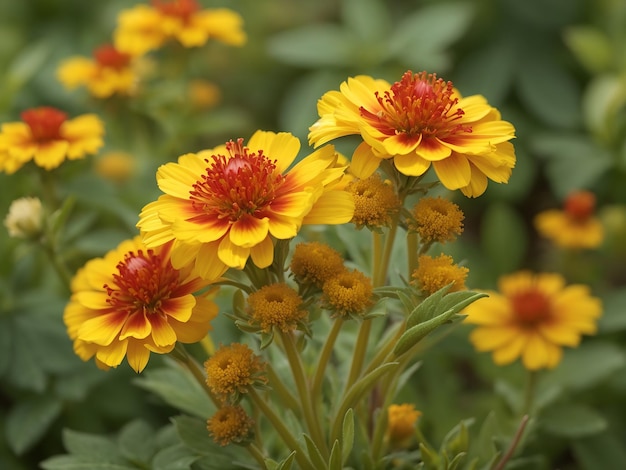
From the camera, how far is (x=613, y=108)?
1.83 meters

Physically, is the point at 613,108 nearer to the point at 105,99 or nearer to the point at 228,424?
the point at 105,99

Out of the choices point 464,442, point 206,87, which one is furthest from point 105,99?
point 464,442

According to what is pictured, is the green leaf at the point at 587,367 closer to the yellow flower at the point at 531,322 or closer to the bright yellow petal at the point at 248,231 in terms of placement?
the yellow flower at the point at 531,322

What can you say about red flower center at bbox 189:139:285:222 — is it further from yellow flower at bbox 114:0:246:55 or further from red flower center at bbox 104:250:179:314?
yellow flower at bbox 114:0:246:55

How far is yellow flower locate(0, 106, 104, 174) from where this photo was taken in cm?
129

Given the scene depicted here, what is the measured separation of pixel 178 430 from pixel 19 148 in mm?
567

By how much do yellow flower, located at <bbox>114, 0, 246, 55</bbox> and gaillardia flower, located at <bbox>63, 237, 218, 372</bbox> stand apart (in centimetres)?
76

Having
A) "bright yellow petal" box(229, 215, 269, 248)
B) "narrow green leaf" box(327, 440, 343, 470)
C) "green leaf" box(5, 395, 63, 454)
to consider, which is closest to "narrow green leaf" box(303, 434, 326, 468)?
"narrow green leaf" box(327, 440, 343, 470)

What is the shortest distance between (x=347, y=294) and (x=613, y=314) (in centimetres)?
98

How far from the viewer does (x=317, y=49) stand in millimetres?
2039

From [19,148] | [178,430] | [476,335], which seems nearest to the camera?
[178,430]

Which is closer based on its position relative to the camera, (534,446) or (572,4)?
(534,446)

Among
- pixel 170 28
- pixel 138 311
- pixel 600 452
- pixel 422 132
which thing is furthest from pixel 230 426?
pixel 170 28

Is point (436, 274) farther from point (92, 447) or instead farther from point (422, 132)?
point (92, 447)
